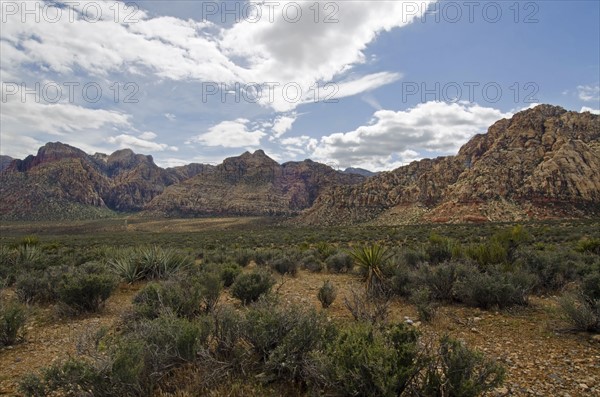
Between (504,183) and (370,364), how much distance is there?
6003 cm

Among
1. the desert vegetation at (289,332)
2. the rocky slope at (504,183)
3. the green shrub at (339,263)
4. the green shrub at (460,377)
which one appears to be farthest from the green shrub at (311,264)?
the rocky slope at (504,183)

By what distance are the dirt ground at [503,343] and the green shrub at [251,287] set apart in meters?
0.58

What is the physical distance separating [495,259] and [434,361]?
776 cm

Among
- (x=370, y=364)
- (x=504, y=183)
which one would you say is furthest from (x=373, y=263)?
(x=504, y=183)

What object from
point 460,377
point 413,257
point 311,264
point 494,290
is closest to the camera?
point 460,377

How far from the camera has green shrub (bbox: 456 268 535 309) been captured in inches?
266

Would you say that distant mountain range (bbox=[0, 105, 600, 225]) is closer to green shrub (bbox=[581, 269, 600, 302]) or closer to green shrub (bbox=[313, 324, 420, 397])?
green shrub (bbox=[581, 269, 600, 302])

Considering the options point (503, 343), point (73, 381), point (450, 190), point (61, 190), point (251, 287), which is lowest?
point (503, 343)

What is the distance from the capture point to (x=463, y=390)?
285cm

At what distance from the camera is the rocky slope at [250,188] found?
5020 inches

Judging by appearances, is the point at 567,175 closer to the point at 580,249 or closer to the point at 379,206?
the point at 379,206

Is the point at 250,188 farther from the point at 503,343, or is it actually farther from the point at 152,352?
the point at 152,352

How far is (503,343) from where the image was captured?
16.8ft

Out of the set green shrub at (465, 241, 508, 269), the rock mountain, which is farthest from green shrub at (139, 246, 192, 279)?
the rock mountain
